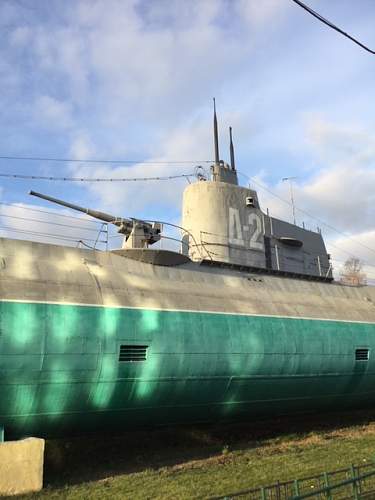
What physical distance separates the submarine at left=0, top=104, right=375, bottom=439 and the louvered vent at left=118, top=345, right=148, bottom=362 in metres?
0.04

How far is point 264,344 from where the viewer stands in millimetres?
17438

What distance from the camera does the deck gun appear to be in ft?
59.6

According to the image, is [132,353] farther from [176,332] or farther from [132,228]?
[132,228]

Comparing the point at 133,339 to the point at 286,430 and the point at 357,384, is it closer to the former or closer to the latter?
the point at 286,430

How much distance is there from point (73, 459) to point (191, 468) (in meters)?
3.74

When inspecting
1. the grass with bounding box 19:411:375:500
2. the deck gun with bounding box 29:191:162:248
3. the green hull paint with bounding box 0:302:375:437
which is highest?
the deck gun with bounding box 29:191:162:248

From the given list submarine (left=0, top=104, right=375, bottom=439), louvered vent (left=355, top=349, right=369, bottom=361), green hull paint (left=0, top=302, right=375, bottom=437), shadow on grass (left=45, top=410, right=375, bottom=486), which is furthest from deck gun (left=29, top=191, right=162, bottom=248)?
louvered vent (left=355, top=349, right=369, bottom=361)

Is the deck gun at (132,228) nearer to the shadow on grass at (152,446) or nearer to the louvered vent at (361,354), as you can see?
A: the shadow on grass at (152,446)

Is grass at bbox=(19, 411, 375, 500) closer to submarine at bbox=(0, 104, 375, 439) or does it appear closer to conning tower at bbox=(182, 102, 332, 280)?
submarine at bbox=(0, 104, 375, 439)

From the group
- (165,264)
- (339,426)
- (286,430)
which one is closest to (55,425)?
(165,264)

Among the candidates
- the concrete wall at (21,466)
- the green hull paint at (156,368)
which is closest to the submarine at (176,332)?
the green hull paint at (156,368)

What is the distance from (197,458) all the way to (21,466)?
18.2 feet

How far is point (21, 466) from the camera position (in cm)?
1221

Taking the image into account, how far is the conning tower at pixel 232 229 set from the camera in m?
21.6
